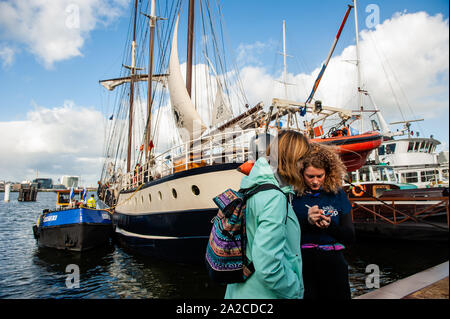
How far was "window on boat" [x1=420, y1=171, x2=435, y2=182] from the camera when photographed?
23.0 m

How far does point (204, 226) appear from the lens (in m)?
7.87

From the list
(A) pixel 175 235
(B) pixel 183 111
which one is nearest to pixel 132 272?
(A) pixel 175 235

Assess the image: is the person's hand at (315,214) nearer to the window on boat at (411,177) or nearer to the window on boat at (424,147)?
the window on boat at (411,177)

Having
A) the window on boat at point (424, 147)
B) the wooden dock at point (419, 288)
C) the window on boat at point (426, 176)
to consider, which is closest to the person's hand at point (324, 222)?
the wooden dock at point (419, 288)

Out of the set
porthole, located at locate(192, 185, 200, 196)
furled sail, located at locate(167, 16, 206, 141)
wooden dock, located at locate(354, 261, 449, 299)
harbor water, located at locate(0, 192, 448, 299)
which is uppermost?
furled sail, located at locate(167, 16, 206, 141)

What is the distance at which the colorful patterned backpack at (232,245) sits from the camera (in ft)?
5.09

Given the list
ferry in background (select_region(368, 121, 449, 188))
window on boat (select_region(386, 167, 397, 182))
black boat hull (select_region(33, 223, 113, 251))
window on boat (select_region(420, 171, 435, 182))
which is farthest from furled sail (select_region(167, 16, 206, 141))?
window on boat (select_region(420, 171, 435, 182))

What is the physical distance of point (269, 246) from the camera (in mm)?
1472

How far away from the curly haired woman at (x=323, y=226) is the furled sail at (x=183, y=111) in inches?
372

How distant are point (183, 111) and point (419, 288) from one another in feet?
33.4

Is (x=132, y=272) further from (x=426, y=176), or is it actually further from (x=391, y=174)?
(x=426, y=176)

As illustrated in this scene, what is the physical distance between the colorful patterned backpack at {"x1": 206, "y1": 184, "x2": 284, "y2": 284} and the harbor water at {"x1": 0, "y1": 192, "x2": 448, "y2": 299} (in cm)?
431

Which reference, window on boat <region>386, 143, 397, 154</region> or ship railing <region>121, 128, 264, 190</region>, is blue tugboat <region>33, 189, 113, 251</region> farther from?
window on boat <region>386, 143, 397, 154</region>
